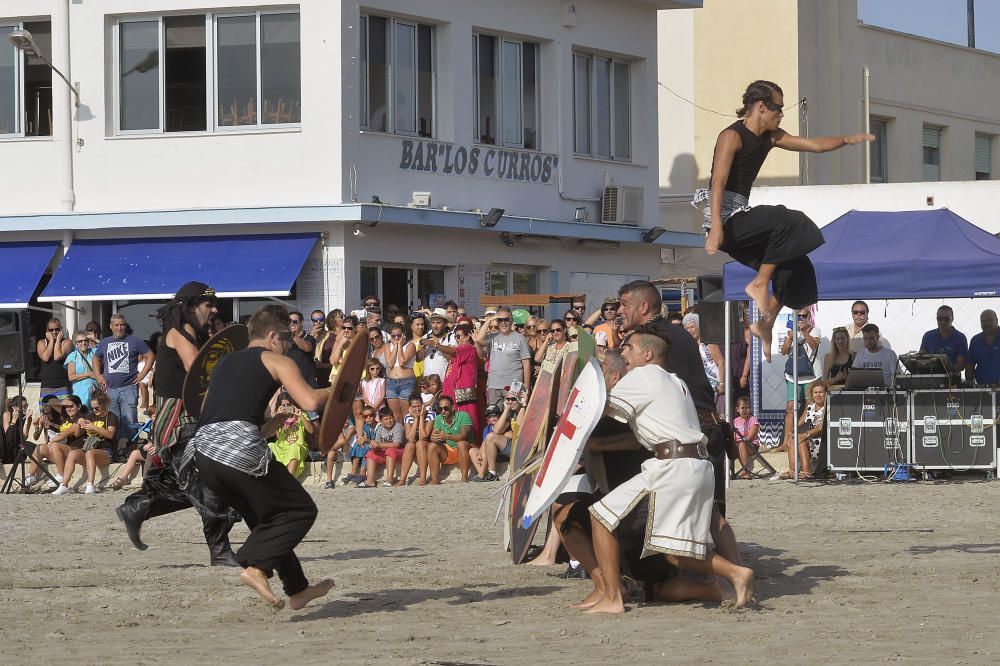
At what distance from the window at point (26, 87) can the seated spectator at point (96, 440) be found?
304 inches

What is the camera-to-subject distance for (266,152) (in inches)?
930

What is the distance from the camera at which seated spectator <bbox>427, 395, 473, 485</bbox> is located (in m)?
17.5

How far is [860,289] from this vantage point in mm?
16234

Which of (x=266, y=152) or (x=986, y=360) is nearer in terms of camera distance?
(x=986, y=360)

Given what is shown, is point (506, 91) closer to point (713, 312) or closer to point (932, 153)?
point (713, 312)

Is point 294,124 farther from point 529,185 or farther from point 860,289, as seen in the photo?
point 860,289

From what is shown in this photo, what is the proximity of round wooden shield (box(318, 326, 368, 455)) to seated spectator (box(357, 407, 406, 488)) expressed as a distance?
9.08 m

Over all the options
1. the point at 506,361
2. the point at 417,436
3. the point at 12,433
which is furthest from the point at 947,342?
the point at 12,433

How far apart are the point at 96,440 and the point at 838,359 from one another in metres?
8.28

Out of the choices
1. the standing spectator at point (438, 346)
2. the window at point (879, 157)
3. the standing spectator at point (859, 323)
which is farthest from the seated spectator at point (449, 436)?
the window at point (879, 157)

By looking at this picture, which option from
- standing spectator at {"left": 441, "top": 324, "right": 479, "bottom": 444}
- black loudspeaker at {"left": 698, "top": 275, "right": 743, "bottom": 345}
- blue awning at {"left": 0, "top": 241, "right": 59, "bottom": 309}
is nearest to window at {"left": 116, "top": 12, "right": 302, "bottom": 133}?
blue awning at {"left": 0, "top": 241, "right": 59, "bottom": 309}

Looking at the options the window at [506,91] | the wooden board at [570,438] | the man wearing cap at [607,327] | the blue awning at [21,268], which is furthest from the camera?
the window at [506,91]

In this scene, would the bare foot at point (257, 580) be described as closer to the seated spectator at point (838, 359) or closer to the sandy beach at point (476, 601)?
the sandy beach at point (476, 601)

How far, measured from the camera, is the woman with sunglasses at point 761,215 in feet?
29.4
